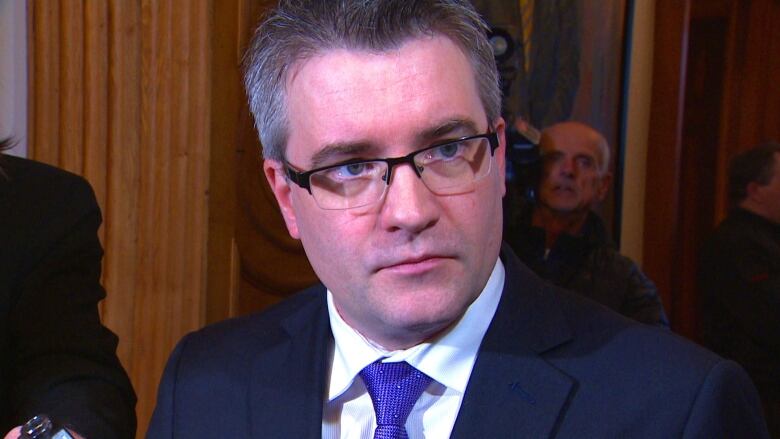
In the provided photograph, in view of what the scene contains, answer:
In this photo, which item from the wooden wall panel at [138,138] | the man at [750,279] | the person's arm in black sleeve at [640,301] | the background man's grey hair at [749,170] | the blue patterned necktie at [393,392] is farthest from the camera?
the background man's grey hair at [749,170]

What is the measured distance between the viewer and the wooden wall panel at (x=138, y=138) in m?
2.19

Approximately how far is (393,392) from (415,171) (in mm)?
327

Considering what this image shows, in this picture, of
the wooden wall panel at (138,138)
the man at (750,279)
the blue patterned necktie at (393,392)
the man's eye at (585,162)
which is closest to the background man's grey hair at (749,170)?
the man at (750,279)

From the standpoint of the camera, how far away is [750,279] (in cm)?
292

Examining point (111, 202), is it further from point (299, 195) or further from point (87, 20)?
point (299, 195)

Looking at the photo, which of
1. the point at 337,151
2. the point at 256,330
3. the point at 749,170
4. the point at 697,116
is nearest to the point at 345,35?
the point at 337,151

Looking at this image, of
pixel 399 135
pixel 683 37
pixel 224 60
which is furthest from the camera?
pixel 683 37

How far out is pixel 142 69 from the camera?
2.24 m

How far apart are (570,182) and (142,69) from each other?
1208 mm

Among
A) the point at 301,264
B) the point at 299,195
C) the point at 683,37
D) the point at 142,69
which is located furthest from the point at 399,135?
the point at 683,37

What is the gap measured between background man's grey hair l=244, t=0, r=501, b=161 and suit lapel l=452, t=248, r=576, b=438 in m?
0.29

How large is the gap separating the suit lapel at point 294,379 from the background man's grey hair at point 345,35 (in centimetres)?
29

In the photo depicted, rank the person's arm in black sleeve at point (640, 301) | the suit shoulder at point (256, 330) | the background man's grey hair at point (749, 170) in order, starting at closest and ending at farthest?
the suit shoulder at point (256, 330)
the person's arm in black sleeve at point (640, 301)
the background man's grey hair at point (749, 170)

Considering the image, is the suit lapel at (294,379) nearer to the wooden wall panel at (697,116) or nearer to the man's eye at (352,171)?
the man's eye at (352,171)
